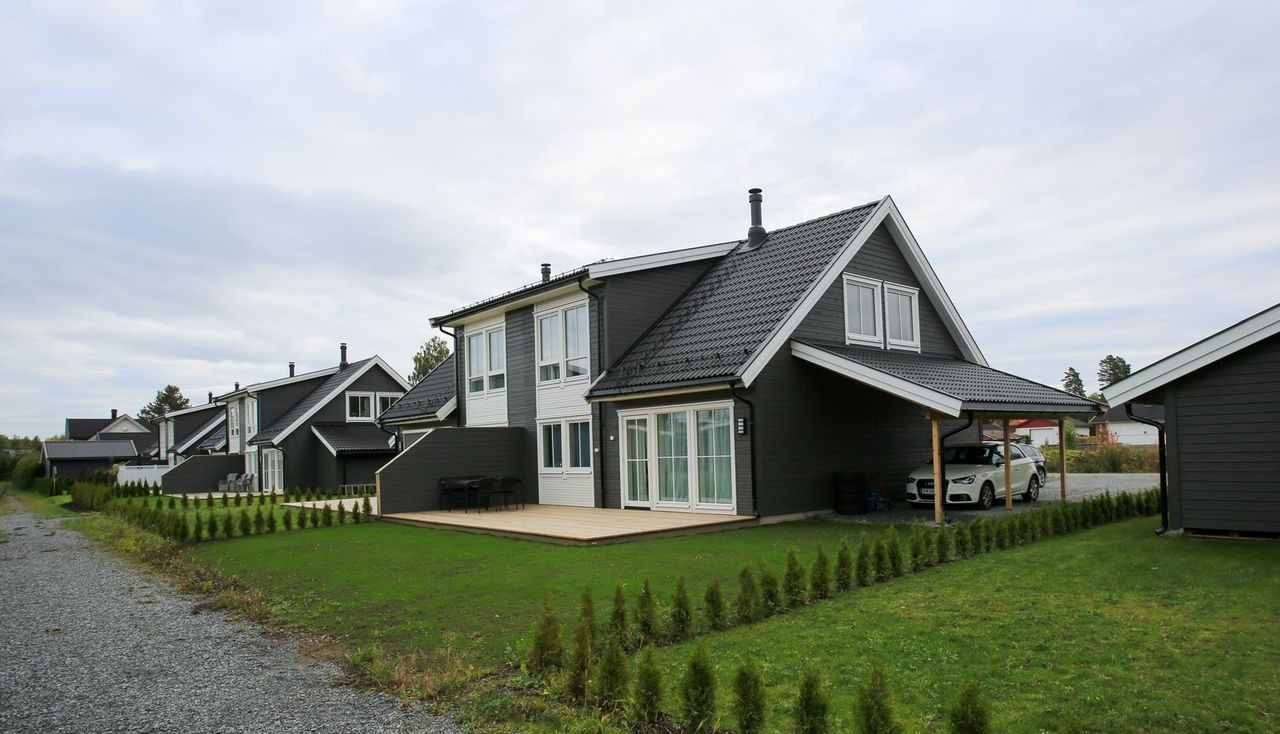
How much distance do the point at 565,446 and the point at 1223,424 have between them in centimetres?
1284

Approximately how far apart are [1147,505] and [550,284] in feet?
42.1

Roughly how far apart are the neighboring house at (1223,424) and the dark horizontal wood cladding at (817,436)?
5564 millimetres

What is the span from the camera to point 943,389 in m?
14.5

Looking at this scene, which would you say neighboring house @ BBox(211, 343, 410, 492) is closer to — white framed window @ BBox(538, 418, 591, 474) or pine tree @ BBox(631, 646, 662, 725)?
white framed window @ BBox(538, 418, 591, 474)

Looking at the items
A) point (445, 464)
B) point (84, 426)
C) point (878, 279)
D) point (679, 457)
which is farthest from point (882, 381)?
point (84, 426)

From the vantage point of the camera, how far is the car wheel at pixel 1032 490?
1895 centimetres

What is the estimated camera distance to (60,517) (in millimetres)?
27172

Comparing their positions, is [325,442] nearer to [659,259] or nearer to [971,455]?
[659,259]

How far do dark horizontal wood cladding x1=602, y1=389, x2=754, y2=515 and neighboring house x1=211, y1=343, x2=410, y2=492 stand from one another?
18.6 meters

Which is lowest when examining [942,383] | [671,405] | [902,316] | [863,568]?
[863,568]

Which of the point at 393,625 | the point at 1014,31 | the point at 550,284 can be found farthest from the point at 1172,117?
the point at 393,625

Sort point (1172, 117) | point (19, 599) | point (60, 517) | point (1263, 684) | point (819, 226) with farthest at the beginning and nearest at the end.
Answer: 1. point (60, 517)
2. point (819, 226)
3. point (1172, 117)
4. point (19, 599)
5. point (1263, 684)

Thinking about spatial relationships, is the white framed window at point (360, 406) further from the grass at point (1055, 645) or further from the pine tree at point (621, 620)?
the pine tree at point (621, 620)

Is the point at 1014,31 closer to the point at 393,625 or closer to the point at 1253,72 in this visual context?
the point at 1253,72
